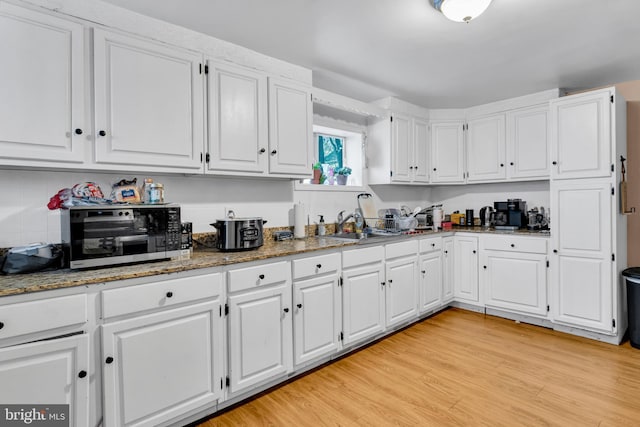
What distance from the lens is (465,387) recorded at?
2176mm

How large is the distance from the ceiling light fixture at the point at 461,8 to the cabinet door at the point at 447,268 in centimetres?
235

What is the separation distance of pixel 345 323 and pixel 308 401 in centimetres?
65

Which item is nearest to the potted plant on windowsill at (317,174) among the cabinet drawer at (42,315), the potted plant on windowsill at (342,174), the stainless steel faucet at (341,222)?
the potted plant on windowsill at (342,174)

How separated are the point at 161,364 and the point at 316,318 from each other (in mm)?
1047

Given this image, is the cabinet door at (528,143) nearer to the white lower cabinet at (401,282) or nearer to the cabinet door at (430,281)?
the cabinet door at (430,281)

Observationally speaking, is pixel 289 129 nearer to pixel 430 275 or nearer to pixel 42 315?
pixel 42 315

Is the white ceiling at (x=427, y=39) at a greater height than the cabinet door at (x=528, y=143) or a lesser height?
greater

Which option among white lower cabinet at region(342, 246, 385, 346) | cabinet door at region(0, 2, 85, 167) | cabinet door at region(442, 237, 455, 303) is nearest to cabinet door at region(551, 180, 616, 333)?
cabinet door at region(442, 237, 455, 303)

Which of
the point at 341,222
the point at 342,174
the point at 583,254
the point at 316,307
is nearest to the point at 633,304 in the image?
the point at 583,254

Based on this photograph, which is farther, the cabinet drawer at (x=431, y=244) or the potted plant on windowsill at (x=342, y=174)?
the potted plant on windowsill at (x=342, y=174)

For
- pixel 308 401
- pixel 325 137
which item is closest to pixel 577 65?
pixel 325 137

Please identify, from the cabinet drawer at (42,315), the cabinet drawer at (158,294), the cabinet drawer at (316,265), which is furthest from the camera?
the cabinet drawer at (316,265)

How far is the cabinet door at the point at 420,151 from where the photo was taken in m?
3.90

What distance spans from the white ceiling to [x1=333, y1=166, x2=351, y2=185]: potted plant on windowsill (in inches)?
32.3
